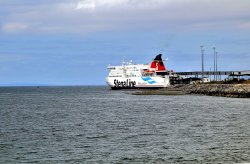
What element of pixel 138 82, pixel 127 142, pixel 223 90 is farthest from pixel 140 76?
pixel 127 142

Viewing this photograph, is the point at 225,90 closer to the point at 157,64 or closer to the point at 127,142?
the point at 157,64

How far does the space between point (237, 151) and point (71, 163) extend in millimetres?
9875

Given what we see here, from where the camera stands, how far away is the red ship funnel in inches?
7264

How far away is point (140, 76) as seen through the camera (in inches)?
7131

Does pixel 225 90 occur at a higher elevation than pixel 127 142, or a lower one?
higher

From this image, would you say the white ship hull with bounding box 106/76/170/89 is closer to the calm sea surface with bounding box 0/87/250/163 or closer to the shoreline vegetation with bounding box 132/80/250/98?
the shoreline vegetation with bounding box 132/80/250/98

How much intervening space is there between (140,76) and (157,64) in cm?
875

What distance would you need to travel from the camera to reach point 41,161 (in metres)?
27.3

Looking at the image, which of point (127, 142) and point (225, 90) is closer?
point (127, 142)

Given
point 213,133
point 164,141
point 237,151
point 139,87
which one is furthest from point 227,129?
point 139,87

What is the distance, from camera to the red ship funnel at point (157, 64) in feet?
605

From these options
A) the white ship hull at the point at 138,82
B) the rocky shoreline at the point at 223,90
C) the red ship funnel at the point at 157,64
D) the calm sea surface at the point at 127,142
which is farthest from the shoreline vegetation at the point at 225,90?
the calm sea surface at the point at 127,142

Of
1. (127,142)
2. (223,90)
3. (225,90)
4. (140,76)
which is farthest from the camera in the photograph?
(140,76)

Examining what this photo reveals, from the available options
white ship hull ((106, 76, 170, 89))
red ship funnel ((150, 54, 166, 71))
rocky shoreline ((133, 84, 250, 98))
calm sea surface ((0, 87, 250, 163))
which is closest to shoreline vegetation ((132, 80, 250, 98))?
rocky shoreline ((133, 84, 250, 98))
